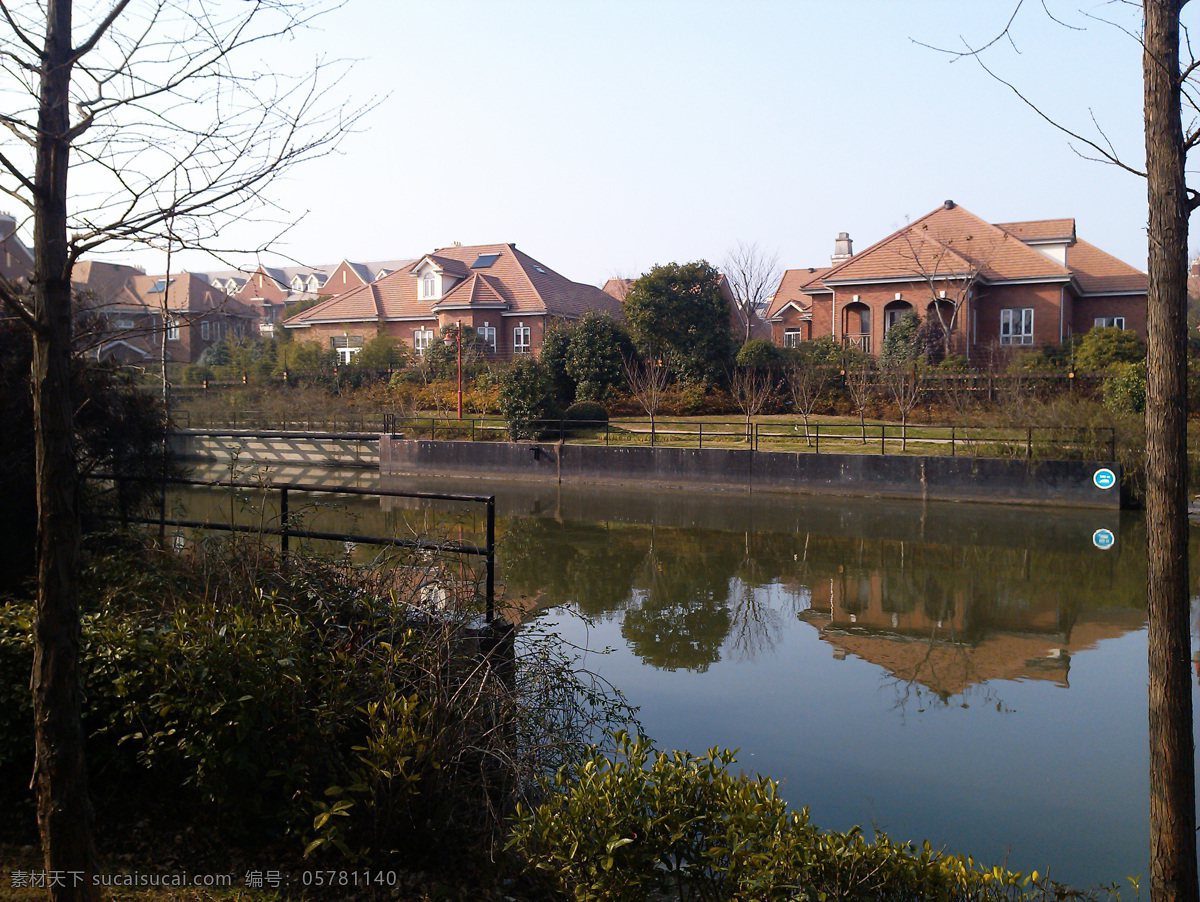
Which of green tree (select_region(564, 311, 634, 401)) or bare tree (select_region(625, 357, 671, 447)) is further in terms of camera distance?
green tree (select_region(564, 311, 634, 401))

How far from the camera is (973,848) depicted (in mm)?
5195

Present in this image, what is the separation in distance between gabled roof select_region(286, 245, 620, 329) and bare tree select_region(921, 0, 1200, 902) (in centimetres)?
4164

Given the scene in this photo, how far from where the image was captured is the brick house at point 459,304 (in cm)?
4491

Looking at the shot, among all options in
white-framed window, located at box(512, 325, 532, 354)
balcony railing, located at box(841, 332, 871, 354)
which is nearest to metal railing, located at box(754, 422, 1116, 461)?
balcony railing, located at box(841, 332, 871, 354)

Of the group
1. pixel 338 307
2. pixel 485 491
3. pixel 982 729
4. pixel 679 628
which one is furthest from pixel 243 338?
pixel 982 729

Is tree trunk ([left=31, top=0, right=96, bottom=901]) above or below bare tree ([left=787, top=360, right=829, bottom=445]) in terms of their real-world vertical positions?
below

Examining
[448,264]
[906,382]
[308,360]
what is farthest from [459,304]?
[906,382]

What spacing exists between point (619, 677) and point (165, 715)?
498 cm

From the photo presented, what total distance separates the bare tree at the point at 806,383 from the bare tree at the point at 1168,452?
24.2 metres

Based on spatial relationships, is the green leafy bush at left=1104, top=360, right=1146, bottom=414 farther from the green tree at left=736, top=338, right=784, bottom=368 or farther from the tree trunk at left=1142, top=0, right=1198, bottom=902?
the tree trunk at left=1142, top=0, right=1198, bottom=902

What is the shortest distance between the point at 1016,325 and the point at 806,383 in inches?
487

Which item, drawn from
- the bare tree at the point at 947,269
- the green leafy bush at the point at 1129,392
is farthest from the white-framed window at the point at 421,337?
the green leafy bush at the point at 1129,392

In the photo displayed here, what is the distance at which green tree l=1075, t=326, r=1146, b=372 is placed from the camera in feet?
93.8

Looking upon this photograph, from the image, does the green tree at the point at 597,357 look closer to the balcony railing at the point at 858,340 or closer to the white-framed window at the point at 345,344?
the balcony railing at the point at 858,340
